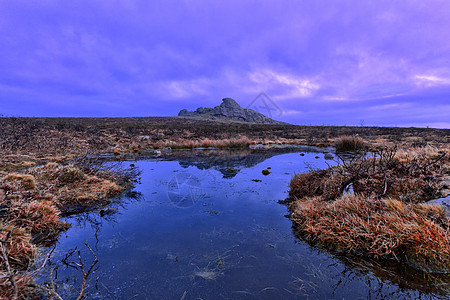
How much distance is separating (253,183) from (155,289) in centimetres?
691

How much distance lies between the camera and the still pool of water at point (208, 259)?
3271mm

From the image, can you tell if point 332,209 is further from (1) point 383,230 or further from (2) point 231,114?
(2) point 231,114

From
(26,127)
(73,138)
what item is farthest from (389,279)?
(26,127)

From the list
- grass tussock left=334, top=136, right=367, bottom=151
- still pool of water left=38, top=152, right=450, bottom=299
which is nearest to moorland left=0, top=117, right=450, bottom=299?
still pool of water left=38, top=152, right=450, bottom=299

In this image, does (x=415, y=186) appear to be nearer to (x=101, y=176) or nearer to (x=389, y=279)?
(x=389, y=279)

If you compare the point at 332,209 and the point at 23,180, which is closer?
the point at 332,209

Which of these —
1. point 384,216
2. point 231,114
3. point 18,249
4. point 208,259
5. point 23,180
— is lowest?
point 208,259

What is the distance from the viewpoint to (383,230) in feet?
13.9

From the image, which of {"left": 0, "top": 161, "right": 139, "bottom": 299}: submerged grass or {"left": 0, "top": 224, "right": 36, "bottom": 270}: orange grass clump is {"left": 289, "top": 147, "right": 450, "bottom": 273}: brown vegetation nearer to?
{"left": 0, "top": 161, "right": 139, "bottom": 299}: submerged grass

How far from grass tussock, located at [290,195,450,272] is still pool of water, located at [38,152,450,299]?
0.43 metres

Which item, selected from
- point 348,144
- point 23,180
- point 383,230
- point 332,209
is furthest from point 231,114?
point 383,230

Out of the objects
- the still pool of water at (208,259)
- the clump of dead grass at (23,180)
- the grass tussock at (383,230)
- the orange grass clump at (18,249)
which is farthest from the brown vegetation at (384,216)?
the clump of dead grass at (23,180)

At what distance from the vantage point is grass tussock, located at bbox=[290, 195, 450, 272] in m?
3.77

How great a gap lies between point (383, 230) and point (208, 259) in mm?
3446
